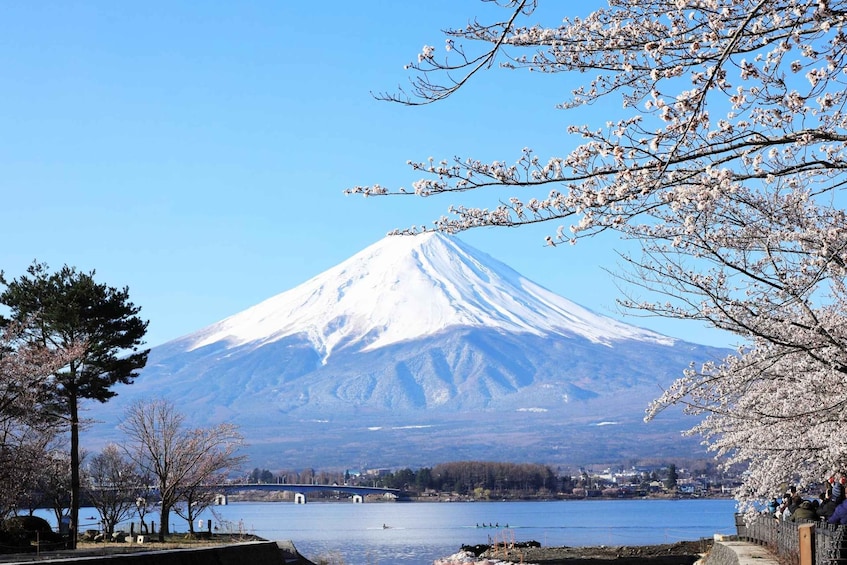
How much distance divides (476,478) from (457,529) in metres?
77.1

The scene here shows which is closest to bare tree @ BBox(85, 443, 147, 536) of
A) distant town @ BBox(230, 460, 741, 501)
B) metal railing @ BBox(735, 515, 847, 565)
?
metal railing @ BBox(735, 515, 847, 565)

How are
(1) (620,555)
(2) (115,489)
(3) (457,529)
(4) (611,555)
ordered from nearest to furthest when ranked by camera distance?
(1) (620,555) < (4) (611,555) < (2) (115,489) < (3) (457,529)

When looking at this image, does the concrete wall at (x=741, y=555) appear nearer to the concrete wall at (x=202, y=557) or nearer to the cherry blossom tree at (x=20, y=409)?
the concrete wall at (x=202, y=557)

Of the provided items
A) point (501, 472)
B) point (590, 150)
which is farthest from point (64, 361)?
point (501, 472)

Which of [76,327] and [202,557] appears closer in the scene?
[202,557]

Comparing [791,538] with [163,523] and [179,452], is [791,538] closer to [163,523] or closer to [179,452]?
[163,523]

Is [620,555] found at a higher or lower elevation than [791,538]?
lower

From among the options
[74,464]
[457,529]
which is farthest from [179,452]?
[457,529]

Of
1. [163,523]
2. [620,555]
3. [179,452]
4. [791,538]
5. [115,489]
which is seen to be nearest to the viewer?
[791,538]

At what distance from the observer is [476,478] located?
17212cm

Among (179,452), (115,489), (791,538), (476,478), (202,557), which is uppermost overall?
(179,452)

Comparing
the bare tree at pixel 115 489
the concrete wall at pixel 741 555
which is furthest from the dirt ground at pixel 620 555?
the bare tree at pixel 115 489

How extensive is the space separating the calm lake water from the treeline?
2.94 metres

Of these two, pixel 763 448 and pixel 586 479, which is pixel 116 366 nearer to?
pixel 763 448
